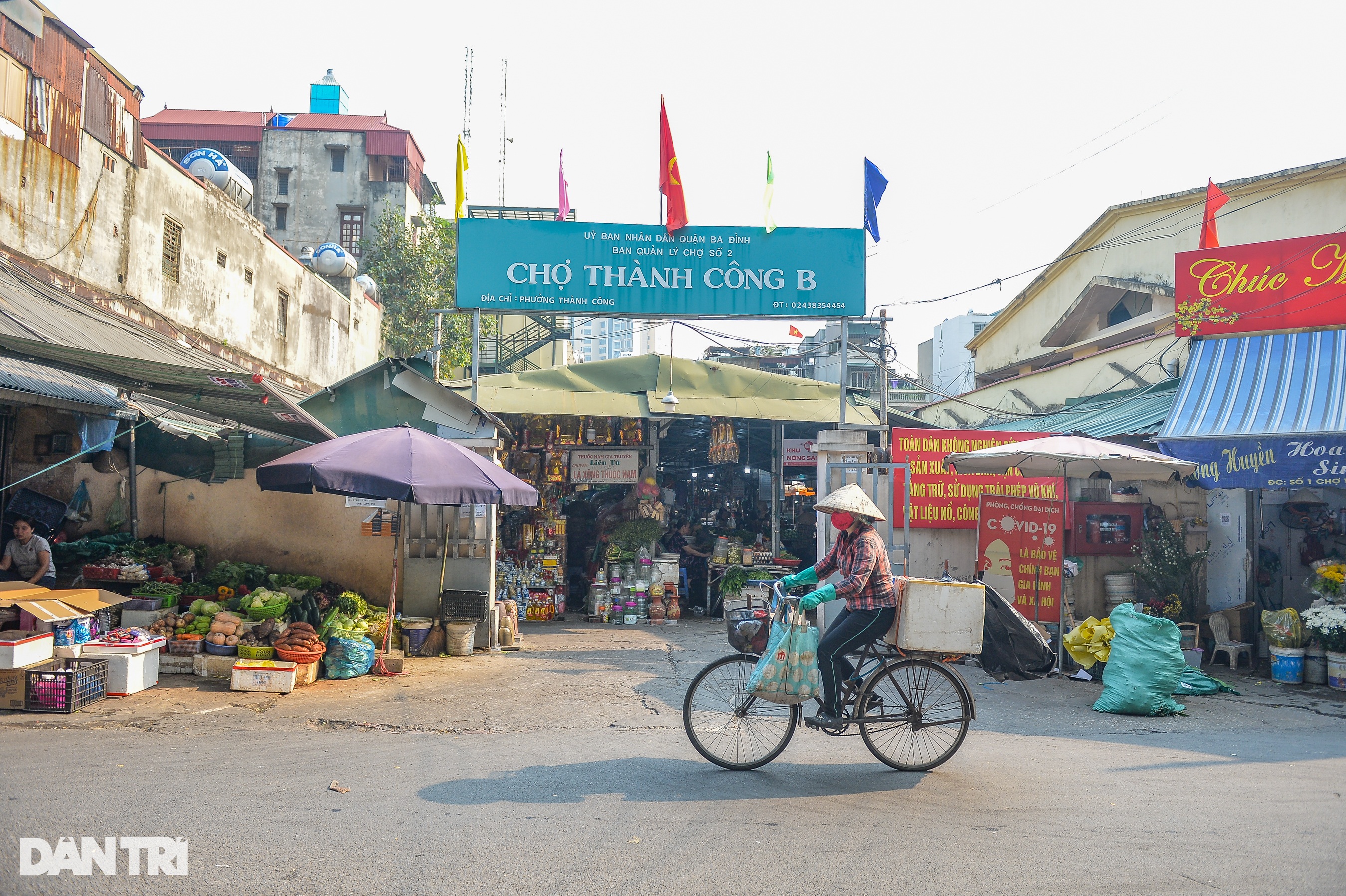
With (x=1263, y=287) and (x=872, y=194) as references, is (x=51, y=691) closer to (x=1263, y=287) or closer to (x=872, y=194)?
(x=872, y=194)

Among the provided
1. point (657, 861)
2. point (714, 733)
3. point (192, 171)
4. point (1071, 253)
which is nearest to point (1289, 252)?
Answer: point (1071, 253)

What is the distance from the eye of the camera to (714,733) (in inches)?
227

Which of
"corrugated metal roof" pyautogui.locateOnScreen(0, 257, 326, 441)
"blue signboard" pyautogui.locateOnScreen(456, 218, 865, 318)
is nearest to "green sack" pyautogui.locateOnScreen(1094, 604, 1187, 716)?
"blue signboard" pyautogui.locateOnScreen(456, 218, 865, 318)

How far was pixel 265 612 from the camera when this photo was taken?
8.86 metres

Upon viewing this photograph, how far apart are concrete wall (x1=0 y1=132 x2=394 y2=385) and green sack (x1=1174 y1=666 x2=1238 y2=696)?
14920mm

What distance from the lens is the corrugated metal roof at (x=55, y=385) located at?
7.30m

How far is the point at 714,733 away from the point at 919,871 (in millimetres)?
1901

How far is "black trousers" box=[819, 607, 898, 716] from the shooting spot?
18.6ft

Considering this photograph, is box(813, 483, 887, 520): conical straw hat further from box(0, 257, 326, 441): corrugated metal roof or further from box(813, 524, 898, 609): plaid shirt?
box(0, 257, 326, 441): corrugated metal roof

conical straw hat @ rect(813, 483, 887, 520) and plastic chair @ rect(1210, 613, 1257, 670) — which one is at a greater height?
conical straw hat @ rect(813, 483, 887, 520)

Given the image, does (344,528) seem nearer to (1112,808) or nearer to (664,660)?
(664,660)

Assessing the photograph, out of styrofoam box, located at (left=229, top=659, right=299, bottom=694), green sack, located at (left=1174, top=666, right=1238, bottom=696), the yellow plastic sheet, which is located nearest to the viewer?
styrofoam box, located at (left=229, top=659, right=299, bottom=694)

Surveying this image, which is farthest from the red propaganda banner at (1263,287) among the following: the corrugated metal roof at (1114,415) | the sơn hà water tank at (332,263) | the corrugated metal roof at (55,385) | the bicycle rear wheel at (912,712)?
the sơn hà water tank at (332,263)

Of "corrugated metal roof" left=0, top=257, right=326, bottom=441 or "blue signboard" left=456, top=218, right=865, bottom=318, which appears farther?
"blue signboard" left=456, top=218, right=865, bottom=318
